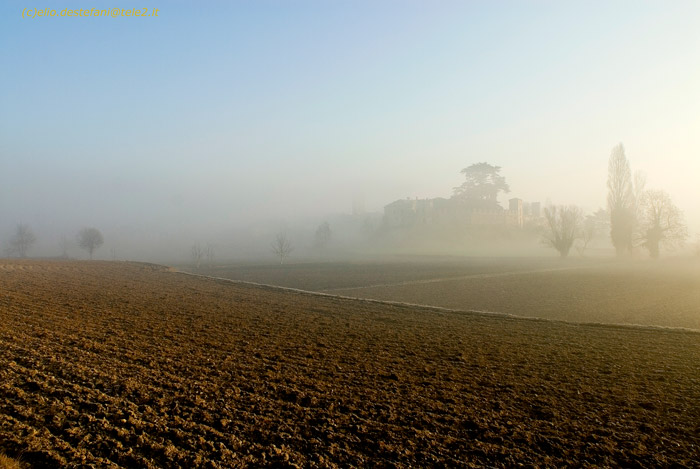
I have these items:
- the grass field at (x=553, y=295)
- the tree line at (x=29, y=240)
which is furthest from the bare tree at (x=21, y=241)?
the grass field at (x=553, y=295)

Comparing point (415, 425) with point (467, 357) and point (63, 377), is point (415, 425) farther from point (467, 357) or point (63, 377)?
point (63, 377)

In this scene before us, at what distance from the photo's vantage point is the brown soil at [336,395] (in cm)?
604

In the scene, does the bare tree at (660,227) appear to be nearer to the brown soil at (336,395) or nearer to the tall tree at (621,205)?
the tall tree at (621,205)

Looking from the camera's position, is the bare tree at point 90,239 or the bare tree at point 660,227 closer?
the bare tree at point 660,227

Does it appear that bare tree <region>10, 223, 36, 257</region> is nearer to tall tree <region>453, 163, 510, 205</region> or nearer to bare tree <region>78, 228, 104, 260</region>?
bare tree <region>78, 228, 104, 260</region>

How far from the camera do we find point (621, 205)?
72.8 metres

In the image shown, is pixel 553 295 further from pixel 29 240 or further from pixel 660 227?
pixel 29 240

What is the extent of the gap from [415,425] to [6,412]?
6965 millimetres

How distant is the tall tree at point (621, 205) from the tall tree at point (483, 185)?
59792 millimetres

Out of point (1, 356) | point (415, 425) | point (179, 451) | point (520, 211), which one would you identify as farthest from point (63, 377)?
point (520, 211)

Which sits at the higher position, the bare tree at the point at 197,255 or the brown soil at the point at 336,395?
the bare tree at the point at 197,255

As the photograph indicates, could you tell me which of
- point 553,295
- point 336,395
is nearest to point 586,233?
point 553,295

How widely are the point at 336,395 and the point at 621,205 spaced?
8247 centimetres

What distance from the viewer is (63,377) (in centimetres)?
836
